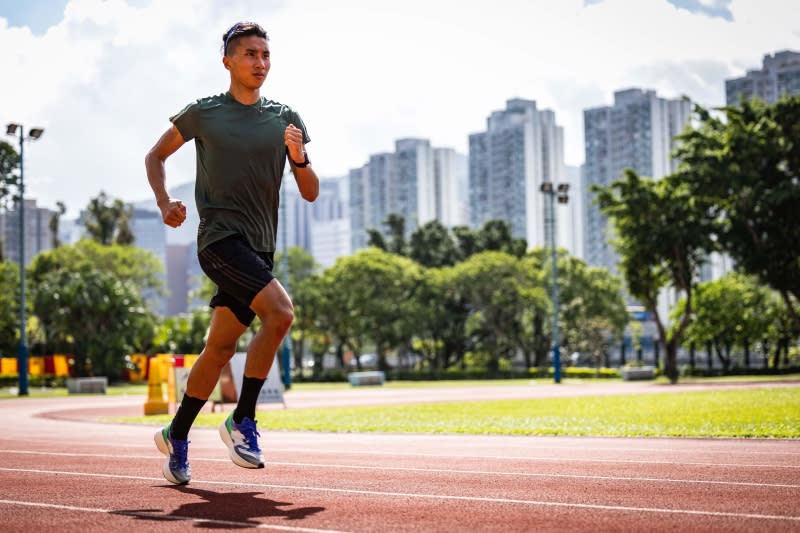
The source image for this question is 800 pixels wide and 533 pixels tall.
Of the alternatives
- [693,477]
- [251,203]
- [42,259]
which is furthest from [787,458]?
[42,259]

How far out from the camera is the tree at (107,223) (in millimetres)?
96625

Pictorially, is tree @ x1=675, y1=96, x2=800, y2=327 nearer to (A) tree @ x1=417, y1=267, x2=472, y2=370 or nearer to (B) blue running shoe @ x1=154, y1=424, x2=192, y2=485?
(A) tree @ x1=417, y1=267, x2=472, y2=370

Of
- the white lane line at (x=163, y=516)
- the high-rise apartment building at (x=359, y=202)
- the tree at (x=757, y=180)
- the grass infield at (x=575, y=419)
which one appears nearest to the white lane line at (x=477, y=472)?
the white lane line at (x=163, y=516)

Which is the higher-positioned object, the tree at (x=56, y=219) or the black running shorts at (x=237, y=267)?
the tree at (x=56, y=219)

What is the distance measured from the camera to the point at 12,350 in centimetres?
7262

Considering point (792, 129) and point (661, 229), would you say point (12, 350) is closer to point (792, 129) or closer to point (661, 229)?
point (661, 229)

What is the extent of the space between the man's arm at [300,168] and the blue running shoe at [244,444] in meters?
1.32

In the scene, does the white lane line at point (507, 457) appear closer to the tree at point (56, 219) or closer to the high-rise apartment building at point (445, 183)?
the tree at point (56, 219)

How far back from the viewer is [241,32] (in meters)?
6.48

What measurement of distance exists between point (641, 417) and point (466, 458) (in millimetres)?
9879

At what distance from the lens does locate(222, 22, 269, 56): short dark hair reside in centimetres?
648

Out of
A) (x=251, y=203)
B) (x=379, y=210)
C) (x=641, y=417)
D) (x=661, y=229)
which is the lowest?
(x=641, y=417)

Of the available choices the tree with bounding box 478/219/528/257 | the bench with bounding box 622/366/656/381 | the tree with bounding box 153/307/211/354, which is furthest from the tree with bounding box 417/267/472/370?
the bench with bounding box 622/366/656/381

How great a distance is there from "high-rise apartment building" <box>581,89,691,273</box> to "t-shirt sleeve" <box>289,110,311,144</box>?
5553 inches
